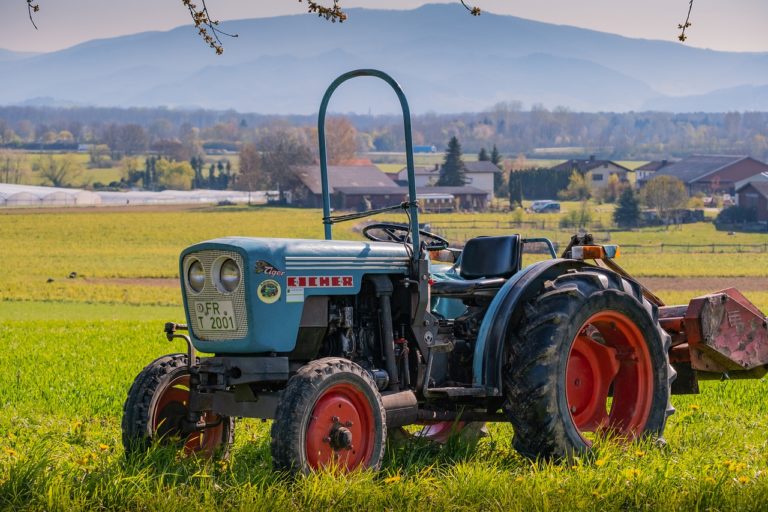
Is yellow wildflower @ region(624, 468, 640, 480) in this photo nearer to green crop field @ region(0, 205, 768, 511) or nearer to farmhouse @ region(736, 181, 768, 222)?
green crop field @ region(0, 205, 768, 511)

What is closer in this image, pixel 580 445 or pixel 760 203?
pixel 580 445

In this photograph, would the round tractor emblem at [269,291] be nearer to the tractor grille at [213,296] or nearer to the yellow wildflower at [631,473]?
the tractor grille at [213,296]

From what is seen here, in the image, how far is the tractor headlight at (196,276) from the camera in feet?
22.3

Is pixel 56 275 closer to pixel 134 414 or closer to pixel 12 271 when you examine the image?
pixel 12 271

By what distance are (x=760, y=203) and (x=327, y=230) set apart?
88813mm

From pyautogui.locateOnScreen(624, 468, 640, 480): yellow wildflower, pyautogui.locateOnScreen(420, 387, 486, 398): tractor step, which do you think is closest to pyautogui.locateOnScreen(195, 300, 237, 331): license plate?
pyautogui.locateOnScreen(420, 387, 486, 398): tractor step

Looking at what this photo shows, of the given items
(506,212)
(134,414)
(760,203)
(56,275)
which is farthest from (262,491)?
(506,212)

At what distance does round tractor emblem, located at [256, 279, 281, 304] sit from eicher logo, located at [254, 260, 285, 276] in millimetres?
45

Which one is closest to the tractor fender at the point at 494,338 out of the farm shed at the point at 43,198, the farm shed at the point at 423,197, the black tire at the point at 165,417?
the black tire at the point at 165,417

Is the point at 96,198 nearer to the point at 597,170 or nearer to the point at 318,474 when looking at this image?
the point at 597,170

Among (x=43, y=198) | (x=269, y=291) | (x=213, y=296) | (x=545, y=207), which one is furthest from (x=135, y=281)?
(x=43, y=198)

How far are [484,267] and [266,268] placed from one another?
2.10 metres

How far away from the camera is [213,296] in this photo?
6727 mm

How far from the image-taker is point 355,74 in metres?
7.21
